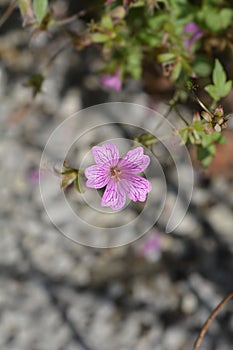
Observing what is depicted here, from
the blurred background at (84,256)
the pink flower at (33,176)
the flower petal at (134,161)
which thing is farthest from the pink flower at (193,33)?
the pink flower at (33,176)

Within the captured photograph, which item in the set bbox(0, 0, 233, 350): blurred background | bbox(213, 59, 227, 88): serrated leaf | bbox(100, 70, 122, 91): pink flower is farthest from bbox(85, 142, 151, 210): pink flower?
bbox(0, 0, 233, 350): blurred background

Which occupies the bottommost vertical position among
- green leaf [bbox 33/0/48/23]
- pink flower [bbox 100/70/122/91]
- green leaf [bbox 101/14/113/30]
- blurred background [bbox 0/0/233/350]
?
blurred background [bbox 0/0/233/350]

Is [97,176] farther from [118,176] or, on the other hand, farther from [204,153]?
[204,153]

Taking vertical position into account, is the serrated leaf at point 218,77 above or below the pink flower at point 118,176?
below

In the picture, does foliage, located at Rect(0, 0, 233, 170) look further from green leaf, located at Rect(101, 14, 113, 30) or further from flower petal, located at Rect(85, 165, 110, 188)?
flower petal, located at Rect(85, 165, 110, 188)

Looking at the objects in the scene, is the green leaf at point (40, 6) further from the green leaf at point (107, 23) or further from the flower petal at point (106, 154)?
the flower petal at point (106, 154)

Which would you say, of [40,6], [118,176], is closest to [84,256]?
[40,6]
